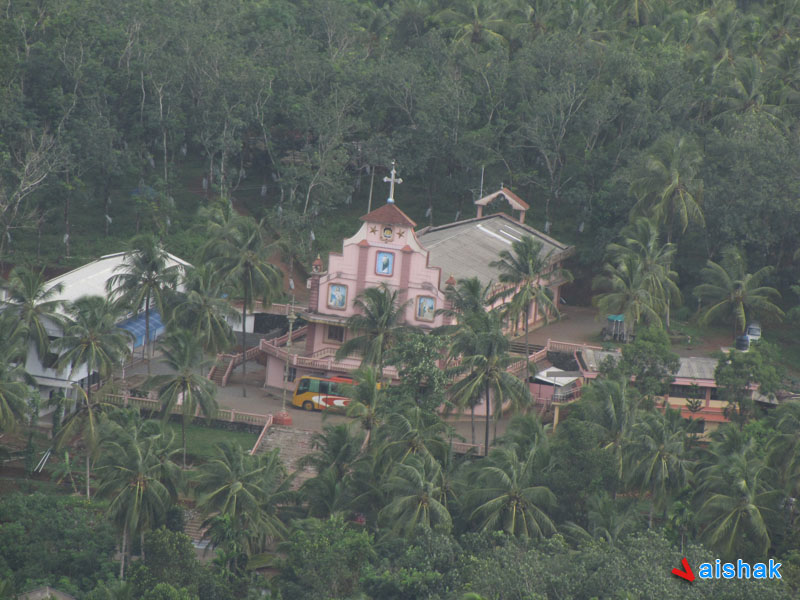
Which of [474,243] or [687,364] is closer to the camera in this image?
[687,364]

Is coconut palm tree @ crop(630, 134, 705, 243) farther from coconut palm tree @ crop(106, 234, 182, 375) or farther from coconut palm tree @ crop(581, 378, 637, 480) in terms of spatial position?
coconut palm tree @ crop(106, 234, 182, 375)

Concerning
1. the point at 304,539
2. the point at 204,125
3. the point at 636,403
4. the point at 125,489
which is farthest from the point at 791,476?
the point at 204,125

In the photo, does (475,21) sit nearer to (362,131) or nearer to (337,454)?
(362,131)

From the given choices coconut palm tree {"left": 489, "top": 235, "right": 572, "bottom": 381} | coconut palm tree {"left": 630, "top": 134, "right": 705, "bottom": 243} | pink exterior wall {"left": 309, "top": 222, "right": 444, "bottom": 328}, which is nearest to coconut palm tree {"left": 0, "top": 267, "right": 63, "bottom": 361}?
pink exterior wall {"left": 309, "top": 222, "right": 444, "bottom": 328}

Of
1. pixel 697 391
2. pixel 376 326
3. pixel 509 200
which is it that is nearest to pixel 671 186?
pixel 509 200

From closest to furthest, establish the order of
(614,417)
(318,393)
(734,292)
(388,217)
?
(614,417), (318,393), (388,217), (734,292)

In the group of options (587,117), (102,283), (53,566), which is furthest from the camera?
(587,117)

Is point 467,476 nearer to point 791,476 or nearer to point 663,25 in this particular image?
point 791,476
